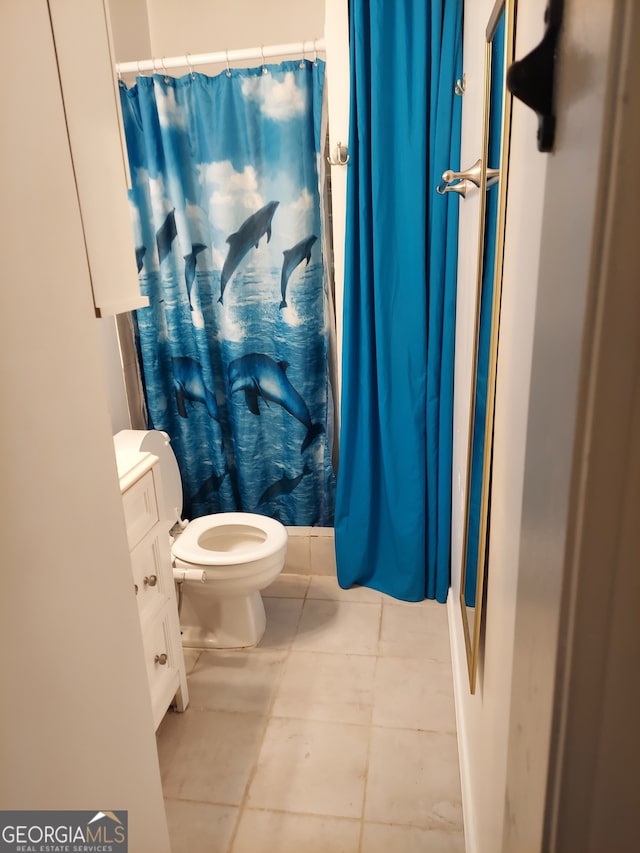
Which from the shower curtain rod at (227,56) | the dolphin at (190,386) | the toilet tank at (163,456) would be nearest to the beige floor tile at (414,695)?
the toilet tank at (163,456)

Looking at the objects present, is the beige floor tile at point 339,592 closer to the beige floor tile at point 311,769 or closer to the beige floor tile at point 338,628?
the beige floor tile at point 338,628

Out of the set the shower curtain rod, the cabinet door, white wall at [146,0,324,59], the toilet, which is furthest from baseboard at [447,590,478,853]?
white wall at [146,0,324,59]

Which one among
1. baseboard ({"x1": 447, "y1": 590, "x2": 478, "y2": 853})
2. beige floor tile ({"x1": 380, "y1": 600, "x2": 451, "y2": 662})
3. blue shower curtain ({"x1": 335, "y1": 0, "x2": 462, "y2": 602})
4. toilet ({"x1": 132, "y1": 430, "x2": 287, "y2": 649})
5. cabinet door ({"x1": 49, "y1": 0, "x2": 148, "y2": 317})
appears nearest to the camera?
cabinet door ({"x1": 49, "y1": 0, "x2": 148, "y2": 317})

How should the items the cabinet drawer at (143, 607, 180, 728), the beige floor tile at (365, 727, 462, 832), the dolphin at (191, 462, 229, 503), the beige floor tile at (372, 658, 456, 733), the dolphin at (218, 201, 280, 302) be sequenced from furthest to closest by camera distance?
the dolphin at (191, 462, 229, 503) → the dolphin at (218, 201, 280, 302) → the beige floor tile at (372, 658, 456, 733) → the cabinet drawer at (143, 607, 180, 728) → the beige floor tile at (365, 727, 462, 832)

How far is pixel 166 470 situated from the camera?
2.12m

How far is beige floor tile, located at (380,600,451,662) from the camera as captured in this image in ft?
6.94

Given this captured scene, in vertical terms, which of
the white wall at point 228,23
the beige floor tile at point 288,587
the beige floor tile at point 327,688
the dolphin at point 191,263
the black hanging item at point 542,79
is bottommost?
the beige floor tile at point 288,587

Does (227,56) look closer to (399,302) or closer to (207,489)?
(399,302)

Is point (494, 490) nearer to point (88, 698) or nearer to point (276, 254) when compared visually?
point (88, 698)

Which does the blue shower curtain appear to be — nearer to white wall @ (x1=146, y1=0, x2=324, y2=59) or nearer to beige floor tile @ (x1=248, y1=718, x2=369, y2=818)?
white wall @ (x1=146, y1=0, x2=324, y2=59)

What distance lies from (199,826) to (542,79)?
5.69 ft

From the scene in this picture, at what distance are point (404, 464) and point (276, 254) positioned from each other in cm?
97

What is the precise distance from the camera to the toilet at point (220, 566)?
2.01 meters

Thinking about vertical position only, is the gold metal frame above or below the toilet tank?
above
